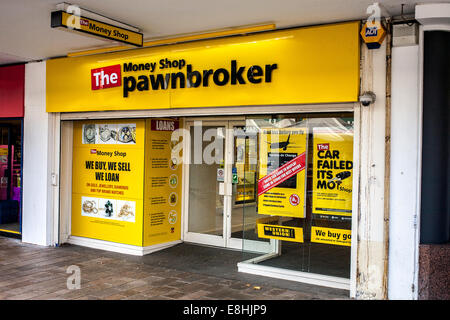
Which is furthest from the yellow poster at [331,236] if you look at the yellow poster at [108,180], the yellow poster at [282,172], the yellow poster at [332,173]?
the yellow poster at [108,180]

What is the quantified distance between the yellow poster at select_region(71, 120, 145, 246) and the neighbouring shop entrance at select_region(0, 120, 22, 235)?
7.33ft

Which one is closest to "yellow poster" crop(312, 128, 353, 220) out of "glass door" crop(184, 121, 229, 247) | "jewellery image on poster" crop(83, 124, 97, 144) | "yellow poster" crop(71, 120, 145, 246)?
"glass door" crop(184, 121, 229, 247)

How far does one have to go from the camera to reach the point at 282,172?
6.43m

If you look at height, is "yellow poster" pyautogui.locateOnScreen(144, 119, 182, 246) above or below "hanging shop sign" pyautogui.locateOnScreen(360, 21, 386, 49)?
below

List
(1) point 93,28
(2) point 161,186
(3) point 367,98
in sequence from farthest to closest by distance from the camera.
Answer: (2) point 161,186, (1) point 93,28, (3) point 367,98

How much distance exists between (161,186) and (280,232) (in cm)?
255

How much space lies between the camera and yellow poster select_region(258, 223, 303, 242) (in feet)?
20.8

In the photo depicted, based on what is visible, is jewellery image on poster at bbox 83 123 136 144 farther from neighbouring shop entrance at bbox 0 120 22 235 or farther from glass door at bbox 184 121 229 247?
neighbouring shop entrance at bbox 0 120 22 235

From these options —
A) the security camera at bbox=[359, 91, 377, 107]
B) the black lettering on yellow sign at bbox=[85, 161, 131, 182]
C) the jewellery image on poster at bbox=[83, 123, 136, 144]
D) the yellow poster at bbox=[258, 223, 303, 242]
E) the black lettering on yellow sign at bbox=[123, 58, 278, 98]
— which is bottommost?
the yellow poster at bbox=[258, 223, 303, 242]

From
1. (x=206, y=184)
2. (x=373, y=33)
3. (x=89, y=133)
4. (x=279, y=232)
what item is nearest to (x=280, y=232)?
(x=279, y=232)

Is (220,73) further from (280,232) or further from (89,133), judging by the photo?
(89,133)

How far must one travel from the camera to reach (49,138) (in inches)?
332

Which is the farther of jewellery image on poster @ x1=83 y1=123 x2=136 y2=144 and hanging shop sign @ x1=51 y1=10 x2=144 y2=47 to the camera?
jewellery image on poster @ x1=83 y1=123 x2=136 y2=144

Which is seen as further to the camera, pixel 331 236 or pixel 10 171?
pixel 10 171
